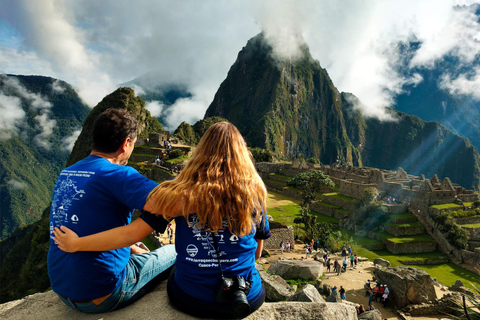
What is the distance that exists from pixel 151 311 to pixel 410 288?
13.9m

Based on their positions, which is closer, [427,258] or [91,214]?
[91,214]

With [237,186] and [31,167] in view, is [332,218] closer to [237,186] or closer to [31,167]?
[237,186]

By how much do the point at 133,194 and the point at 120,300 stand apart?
113 centimetres

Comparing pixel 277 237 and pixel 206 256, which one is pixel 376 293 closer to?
pixel 277 237

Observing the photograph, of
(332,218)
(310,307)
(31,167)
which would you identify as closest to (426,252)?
(332,218)

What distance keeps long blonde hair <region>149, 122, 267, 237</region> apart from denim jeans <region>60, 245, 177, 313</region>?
1.04 m

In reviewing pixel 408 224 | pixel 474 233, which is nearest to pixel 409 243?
pixel 408 224

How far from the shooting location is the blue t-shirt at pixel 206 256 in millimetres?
2379

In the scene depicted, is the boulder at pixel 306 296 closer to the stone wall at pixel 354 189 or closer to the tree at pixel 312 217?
the tree at pixel 312 217

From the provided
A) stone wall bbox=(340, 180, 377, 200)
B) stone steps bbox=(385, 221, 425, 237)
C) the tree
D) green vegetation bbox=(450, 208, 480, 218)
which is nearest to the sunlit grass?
green vegetation bbox=(450, 208, 480, 218)

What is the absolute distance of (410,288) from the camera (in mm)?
12883

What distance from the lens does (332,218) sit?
3306 centimetres

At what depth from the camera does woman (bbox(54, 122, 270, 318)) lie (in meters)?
2.22

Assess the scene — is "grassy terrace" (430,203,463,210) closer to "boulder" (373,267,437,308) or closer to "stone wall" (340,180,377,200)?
"stone wall" (340,180,377,200)
